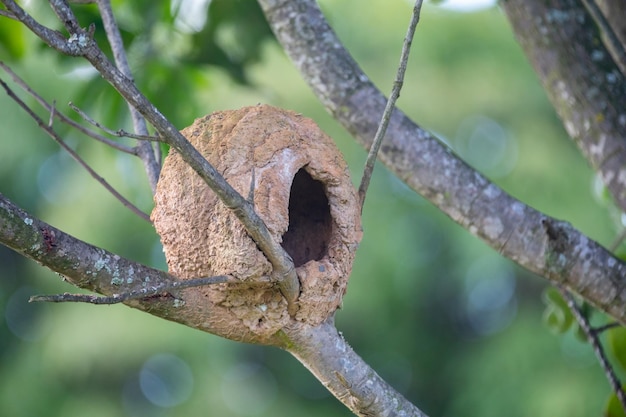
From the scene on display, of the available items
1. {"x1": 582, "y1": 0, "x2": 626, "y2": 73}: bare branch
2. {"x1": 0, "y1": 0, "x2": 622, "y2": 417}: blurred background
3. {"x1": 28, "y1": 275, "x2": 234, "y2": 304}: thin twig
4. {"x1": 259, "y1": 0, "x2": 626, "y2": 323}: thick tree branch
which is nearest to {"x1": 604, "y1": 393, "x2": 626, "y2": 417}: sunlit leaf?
{"x1": 259, "y1": 0, "x2": 626, "y2": 323}: thick tree branch

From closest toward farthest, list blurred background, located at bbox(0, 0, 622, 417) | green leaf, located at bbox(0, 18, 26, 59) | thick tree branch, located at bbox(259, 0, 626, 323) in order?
thick tree branch, located at bbox(259, 0, 626, 323)
green leaf, located at bbox(0, 18, 26, 59)
blurred background, located at bbox(0, 0, 622, 417)

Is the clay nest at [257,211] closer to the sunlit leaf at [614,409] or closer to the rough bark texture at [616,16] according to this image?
the sunlit leaf at [614,409]

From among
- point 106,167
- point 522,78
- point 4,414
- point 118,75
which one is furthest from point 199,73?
point 4,414

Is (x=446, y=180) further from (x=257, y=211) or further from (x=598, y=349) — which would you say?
(x=257, y=211)

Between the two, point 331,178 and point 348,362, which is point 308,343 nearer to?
point 348,362

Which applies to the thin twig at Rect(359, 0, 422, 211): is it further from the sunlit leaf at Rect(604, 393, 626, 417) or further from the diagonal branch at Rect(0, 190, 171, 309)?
the sunlit leaf at Rect(604, 393, 626, 417)

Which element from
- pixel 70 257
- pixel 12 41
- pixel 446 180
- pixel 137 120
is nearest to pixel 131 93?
pixel 70 257
